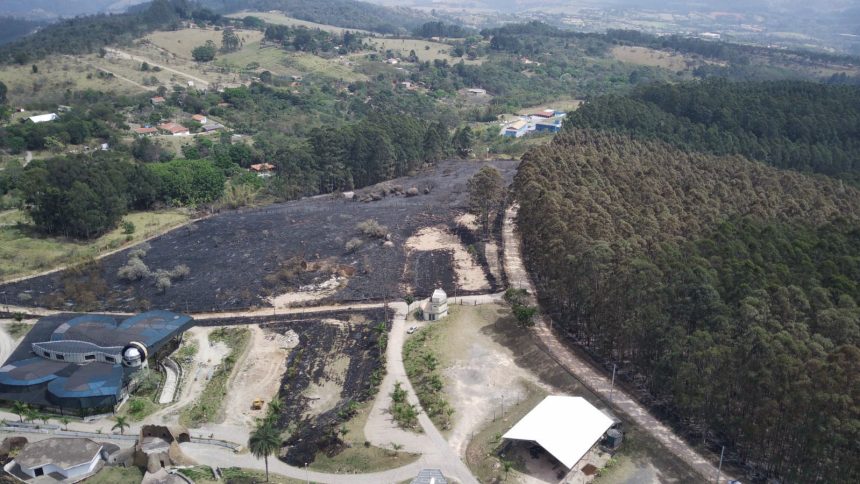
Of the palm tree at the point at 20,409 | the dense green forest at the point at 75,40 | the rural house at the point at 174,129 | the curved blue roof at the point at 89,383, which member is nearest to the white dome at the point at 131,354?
the curved blue roof at the point at 89,383

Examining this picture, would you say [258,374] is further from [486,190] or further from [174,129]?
[174,129]

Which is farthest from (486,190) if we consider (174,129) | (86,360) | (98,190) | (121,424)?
(174,129)

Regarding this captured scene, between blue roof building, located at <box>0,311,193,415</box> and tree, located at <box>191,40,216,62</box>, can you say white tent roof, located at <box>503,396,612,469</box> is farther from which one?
tree, located at <box>191,40,216,62</box>

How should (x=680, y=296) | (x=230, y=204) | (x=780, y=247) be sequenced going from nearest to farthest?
(x=680, y=296), (x=780, y=247), (x=230, y=204)

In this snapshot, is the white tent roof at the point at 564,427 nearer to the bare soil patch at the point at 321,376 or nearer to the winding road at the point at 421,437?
the winding road at the point at 421,437

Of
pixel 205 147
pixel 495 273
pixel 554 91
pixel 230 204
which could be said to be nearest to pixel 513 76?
pixel 554 91

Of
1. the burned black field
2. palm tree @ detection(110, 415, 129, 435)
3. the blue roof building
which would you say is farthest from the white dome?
the burned black field

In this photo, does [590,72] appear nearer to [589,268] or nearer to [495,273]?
[495,273]
